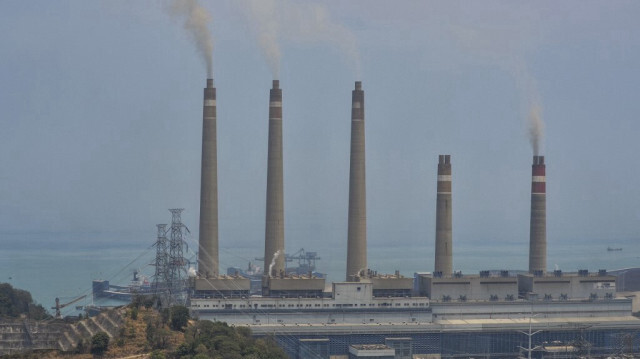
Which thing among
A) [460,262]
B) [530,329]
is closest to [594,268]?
[460,262]

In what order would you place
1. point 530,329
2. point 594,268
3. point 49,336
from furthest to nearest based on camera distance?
point 594,268 → point 530,329 → point 49,336

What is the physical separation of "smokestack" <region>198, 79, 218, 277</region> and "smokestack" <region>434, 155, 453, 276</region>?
15.8 m

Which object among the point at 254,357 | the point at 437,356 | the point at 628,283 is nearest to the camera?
the point at 254,357

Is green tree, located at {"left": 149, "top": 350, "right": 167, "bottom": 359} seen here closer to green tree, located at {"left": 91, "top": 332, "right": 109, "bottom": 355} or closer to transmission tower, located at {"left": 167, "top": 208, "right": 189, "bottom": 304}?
green tree, located at {"left": 91, "top": 332, "right": 109, "bottom": 355}

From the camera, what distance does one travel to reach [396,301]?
77562 mm

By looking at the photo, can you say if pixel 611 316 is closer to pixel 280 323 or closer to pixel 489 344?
pixel 489 344

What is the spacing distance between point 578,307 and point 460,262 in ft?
328

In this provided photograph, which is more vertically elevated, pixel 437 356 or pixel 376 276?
pixel 376 276

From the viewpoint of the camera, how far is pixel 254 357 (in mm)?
50406

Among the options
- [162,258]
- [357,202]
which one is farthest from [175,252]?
[357,202]

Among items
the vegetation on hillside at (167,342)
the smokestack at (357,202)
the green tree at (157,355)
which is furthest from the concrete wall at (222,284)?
the green tree at (157,355)

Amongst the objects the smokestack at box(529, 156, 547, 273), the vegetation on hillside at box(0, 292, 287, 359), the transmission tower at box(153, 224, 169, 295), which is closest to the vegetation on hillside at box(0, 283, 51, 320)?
the transmission tower at box(153, 224, 169, 295)

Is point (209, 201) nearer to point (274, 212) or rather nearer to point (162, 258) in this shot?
point (274, 212)

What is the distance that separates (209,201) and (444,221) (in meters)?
16.7
